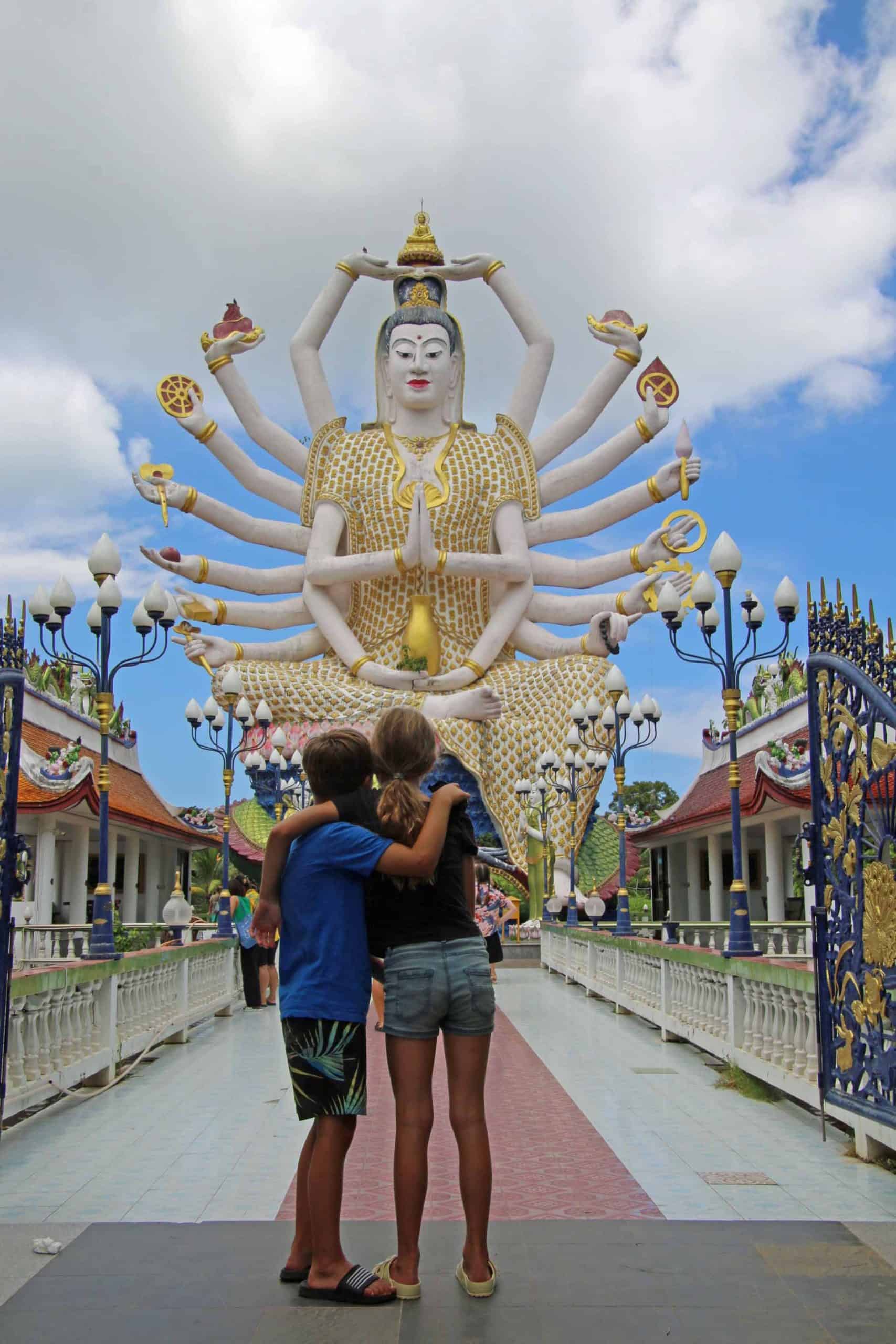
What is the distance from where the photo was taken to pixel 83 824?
942 inches

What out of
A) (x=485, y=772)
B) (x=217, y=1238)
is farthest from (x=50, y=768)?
(x=217, y=1238)

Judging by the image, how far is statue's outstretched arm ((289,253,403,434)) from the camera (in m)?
30.7

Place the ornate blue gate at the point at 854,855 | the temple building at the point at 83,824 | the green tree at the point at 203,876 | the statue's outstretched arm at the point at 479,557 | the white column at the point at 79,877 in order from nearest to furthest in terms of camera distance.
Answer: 1. the ornate blue gate at the point at 854,855
2. the temple building at the point at 83,824
3. the white column at the point at 79,877
4. the statue's outstretched arm at the point at 479,557
5. the green tree at the point at 203,876

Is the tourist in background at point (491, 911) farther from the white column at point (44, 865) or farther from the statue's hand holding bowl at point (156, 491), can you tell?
the statue's hand holding bowl at point (156, 491)

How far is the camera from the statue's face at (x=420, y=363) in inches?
1172

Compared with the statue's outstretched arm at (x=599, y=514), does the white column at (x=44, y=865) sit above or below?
below

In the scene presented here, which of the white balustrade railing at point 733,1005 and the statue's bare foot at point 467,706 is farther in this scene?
the statue's bare foot at point 467,706

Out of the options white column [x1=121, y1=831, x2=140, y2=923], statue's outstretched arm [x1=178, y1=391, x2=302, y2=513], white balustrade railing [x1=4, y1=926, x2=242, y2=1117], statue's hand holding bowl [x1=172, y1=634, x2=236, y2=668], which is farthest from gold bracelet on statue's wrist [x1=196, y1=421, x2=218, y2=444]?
white balustrade railing [x1=4, y1=926, x2=242, y2=1117]

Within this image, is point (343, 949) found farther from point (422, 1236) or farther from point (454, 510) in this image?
point (454, 510)

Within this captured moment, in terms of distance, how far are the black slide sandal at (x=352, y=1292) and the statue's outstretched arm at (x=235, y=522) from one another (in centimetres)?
2675

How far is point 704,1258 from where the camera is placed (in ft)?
13.9

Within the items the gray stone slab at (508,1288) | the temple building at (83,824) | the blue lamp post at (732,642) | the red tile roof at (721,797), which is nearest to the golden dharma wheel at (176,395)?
the temple building at (83,824)

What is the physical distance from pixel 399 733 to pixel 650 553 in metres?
25.3

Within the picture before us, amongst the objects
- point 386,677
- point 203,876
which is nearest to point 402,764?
point 386,677
